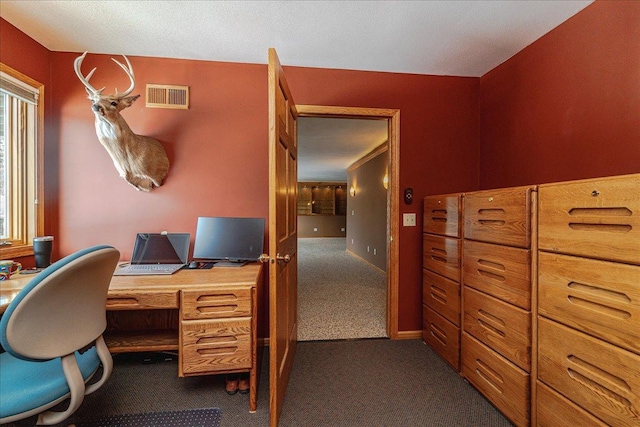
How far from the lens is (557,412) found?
1.27 meters

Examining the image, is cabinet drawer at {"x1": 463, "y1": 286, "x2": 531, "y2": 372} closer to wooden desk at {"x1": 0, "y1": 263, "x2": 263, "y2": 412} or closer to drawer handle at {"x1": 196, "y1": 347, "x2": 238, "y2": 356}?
wooden desk at {"x1": 0, "y1": 263, "x2": 263, "y2": 412}

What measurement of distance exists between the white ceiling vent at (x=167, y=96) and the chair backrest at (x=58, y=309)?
1.54 m

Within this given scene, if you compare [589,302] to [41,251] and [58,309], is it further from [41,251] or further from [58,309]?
[41,251]

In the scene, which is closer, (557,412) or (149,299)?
(557,412)

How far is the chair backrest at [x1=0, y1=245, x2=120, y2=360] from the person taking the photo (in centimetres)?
95

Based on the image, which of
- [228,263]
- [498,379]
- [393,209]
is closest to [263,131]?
[228,263]

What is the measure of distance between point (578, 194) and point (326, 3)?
1.68 meters

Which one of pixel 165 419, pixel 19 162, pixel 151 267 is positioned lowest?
pixel 165 419

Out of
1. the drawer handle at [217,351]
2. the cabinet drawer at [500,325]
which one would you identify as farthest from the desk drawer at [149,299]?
the cabinet drawer at [500,325]

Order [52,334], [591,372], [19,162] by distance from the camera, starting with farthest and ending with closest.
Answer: [19,162], [591,372], [52,334]

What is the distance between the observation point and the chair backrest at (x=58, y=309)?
0.95 meters

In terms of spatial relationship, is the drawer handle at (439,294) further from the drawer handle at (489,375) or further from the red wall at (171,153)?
the red wall at (171,153)

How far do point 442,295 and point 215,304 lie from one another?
5.57ft

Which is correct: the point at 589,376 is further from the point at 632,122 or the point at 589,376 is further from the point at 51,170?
the point at 51,170
